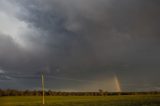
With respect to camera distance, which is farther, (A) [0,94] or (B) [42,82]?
(A) [0,94]

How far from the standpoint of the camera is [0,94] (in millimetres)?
124250

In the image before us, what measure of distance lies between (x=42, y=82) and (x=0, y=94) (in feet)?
233

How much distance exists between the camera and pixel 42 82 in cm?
5909
